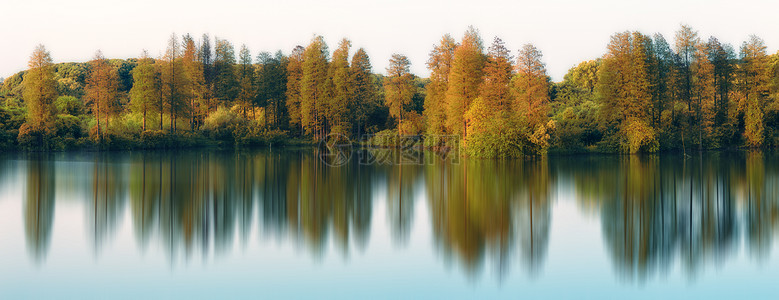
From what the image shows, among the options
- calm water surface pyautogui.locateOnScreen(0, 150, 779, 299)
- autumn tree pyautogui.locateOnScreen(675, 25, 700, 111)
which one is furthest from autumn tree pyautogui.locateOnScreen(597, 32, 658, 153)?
calm water surface pyautogui.locateOnScreen(0, 150, 779, 299)

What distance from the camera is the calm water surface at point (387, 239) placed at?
8.17 meters

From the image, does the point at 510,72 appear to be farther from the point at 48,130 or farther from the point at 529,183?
the point at 48,130

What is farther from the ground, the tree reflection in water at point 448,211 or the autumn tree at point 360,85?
the autumn tree at point 360,85

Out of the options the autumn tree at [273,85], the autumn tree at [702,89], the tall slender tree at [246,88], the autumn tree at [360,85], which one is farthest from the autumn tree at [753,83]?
the tall slender tree at [246,88]

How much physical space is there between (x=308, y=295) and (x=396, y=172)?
17.9 m

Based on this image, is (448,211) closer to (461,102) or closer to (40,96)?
(461,102)

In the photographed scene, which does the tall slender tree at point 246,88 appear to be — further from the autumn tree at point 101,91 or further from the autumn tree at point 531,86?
the autumn tree at point 531,86

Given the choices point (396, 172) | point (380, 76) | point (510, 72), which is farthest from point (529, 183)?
point (380, 76)

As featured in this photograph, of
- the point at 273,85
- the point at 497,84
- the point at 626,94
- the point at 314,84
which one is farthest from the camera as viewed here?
the point at 273,85

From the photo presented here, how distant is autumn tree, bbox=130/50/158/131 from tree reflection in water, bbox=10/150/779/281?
23.0 metres

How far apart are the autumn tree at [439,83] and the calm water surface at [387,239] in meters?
24.4

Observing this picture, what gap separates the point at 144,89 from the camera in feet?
153

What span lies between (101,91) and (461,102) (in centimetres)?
2683

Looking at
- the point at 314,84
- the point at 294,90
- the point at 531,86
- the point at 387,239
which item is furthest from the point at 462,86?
the point at 387,239
